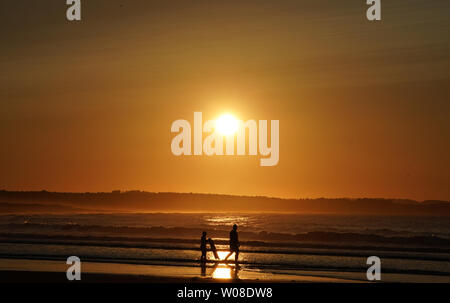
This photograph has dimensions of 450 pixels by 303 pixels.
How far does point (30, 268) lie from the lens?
2666 cm
